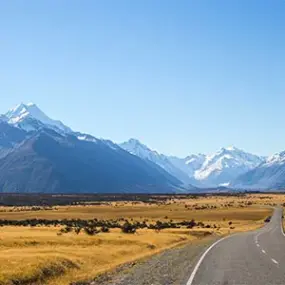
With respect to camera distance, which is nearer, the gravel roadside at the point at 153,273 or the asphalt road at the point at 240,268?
the asphalt road at the point at 240,268

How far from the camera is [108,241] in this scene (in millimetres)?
44031

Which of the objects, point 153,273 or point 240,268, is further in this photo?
point 240,268

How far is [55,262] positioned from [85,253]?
7064 mm

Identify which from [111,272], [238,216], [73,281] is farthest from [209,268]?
[238,216]

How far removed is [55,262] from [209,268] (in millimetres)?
7093

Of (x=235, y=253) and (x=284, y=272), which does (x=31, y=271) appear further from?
(x=235, y=253)

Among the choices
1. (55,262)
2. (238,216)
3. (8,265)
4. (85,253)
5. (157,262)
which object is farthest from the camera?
(238,216)

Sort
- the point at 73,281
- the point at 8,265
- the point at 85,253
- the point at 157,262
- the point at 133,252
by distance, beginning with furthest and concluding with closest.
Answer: the point at 133,252 < the point at 85,253 < the point at 157,262 < the point at 8,265 < the point at 73,281

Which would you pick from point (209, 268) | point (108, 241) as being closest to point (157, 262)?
point (209, 268)

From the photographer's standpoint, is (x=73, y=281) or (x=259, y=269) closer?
(x=73, y=281)

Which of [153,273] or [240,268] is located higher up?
[240,268]

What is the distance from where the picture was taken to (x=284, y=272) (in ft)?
78.7

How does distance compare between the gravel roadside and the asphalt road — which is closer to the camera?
the asphalt road

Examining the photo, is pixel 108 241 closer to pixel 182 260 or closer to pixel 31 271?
pixel 182 260
